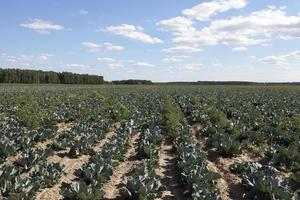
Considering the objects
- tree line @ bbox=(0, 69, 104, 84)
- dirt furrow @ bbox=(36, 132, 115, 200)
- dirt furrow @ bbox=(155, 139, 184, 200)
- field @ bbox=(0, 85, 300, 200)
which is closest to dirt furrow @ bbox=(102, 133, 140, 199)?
field @ bbox=(0, 85, 300, 200)

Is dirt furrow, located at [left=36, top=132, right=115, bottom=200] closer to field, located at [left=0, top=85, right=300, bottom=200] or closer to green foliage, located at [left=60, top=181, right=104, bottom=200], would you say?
field, located at [left=0, top=85, right=300, bottom=200]

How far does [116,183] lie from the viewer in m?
9.15

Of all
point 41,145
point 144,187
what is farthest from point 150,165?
point 41,145

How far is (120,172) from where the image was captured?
400 inches

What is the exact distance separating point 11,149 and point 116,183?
363 cm

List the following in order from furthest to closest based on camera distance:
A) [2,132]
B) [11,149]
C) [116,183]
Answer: [2,132] → [11,149] → [116,183]

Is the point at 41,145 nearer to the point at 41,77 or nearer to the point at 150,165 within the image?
the point at 150,165

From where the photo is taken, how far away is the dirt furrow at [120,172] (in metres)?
8.48

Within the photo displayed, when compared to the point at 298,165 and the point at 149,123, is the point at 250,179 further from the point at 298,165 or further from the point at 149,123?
the point at 149,123

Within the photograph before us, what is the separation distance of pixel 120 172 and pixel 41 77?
111 m

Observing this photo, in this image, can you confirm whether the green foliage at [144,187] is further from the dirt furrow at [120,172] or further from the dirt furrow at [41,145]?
the dirt furrow at [41,145]

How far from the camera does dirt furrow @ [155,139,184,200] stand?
28.0 ft

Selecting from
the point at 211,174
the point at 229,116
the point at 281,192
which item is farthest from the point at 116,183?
the point at 229,116

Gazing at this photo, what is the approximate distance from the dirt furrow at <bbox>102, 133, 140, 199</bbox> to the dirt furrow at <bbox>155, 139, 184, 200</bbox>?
713 mm
